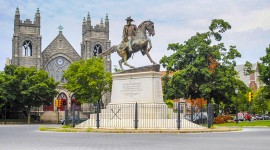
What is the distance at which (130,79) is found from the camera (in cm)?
2938

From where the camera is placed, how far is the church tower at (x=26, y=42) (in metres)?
84.5

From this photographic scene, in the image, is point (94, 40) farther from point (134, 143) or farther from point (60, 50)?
point (134, 143)

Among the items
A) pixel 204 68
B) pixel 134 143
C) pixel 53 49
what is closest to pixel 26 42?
pixel 53 49

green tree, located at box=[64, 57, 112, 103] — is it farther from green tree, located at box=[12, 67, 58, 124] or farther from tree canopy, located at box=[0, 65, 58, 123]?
A: tree canopy, located at box=[0, 65, 58, 123]

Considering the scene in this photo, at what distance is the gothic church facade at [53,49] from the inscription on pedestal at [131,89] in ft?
180

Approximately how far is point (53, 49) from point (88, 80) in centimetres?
2700

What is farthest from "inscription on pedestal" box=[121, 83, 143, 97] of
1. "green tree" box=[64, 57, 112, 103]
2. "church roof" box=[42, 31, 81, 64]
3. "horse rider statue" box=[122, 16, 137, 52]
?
"church roof" box=[42, 31, 81, 64]

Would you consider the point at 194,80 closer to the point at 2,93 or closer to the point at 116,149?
the point at 2,93

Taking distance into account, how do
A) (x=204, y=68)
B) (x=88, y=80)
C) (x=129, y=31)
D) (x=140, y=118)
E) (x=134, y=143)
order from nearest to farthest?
1. (x=134, y=143)
2. (x=140, y=118)
3. (x=129, y=31)
4. (x=204, y=68)
5. (x=88, y=80)

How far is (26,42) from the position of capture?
8700cm

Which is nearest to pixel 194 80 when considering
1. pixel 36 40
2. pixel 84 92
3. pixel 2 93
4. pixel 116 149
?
pixel 84 92

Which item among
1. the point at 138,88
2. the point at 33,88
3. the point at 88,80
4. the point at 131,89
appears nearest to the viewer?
the point at 138,88

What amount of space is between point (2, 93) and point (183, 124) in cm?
4243

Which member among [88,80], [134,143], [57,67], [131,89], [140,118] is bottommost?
[134,143]
